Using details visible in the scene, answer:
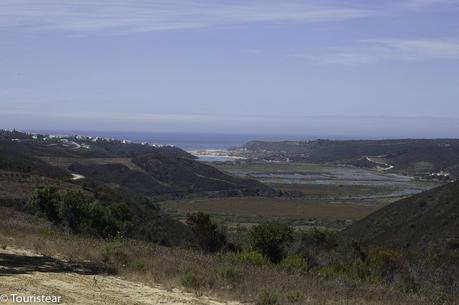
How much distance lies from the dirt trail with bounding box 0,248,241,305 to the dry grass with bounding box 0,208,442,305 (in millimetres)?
472

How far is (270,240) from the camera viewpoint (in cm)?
2259

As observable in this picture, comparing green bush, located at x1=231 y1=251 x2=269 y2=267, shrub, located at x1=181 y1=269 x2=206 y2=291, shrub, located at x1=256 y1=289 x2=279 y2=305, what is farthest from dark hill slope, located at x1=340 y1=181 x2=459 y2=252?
shrub, located at x1=256 y1=289 x2=279 y2=305

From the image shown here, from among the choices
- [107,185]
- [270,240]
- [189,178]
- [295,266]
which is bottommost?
[189,178]

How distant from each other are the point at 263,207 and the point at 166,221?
1700 inches

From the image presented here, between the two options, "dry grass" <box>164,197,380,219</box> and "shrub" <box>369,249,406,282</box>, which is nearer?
"shrub" <box>369,249,406,282</box>

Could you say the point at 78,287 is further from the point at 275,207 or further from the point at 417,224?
the point at 275,207

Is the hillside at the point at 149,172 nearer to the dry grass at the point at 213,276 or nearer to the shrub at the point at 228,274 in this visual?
the dry grass at the point at 213,276

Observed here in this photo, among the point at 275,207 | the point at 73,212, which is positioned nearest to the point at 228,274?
the point at 73,212

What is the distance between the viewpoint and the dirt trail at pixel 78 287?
911cm

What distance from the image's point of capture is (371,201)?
96938 millimetres

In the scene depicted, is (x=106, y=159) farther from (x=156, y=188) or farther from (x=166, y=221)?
(x=166, y=221)

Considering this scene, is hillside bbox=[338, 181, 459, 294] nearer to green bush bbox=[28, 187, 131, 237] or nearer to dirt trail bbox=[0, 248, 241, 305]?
green bush bbox=[28, 187, 131, 237]

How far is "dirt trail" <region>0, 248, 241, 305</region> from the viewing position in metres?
9.11

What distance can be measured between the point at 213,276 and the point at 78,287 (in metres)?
2.56
